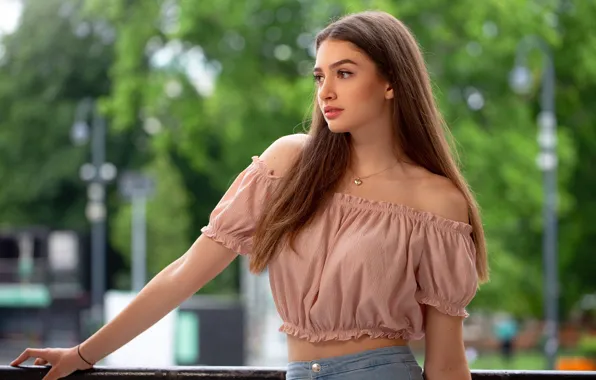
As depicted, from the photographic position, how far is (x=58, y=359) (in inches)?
77.0

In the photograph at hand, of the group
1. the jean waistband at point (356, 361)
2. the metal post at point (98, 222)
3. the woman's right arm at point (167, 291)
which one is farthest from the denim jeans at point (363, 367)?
the metal post at point (98, 222)

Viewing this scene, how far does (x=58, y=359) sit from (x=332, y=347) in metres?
Result: 0.50

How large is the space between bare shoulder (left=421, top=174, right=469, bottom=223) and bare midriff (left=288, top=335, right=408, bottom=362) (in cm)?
23

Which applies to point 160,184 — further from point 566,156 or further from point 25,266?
Result: point 566,156

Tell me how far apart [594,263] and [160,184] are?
948 cm

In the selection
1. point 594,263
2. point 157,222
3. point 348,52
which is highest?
point 157,222

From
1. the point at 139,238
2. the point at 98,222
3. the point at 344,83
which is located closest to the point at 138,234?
the point at 139,238

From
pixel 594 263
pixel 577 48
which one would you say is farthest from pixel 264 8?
pixel 594 263

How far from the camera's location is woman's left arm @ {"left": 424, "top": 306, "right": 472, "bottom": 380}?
1878 millimetres

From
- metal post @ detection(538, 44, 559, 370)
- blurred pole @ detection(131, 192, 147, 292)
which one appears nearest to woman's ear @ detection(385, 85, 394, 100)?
metal post @ detection(538, 44, 559, 370)

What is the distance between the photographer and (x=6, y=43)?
27953mm

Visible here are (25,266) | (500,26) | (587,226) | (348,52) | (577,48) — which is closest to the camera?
(348,52)

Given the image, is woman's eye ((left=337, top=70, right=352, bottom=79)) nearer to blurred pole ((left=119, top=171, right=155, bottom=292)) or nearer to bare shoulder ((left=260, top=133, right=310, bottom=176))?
bare shoulder ((left=260, top=133, right=310, bottom=176))

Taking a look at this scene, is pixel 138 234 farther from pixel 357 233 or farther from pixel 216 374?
pixel 357 233
